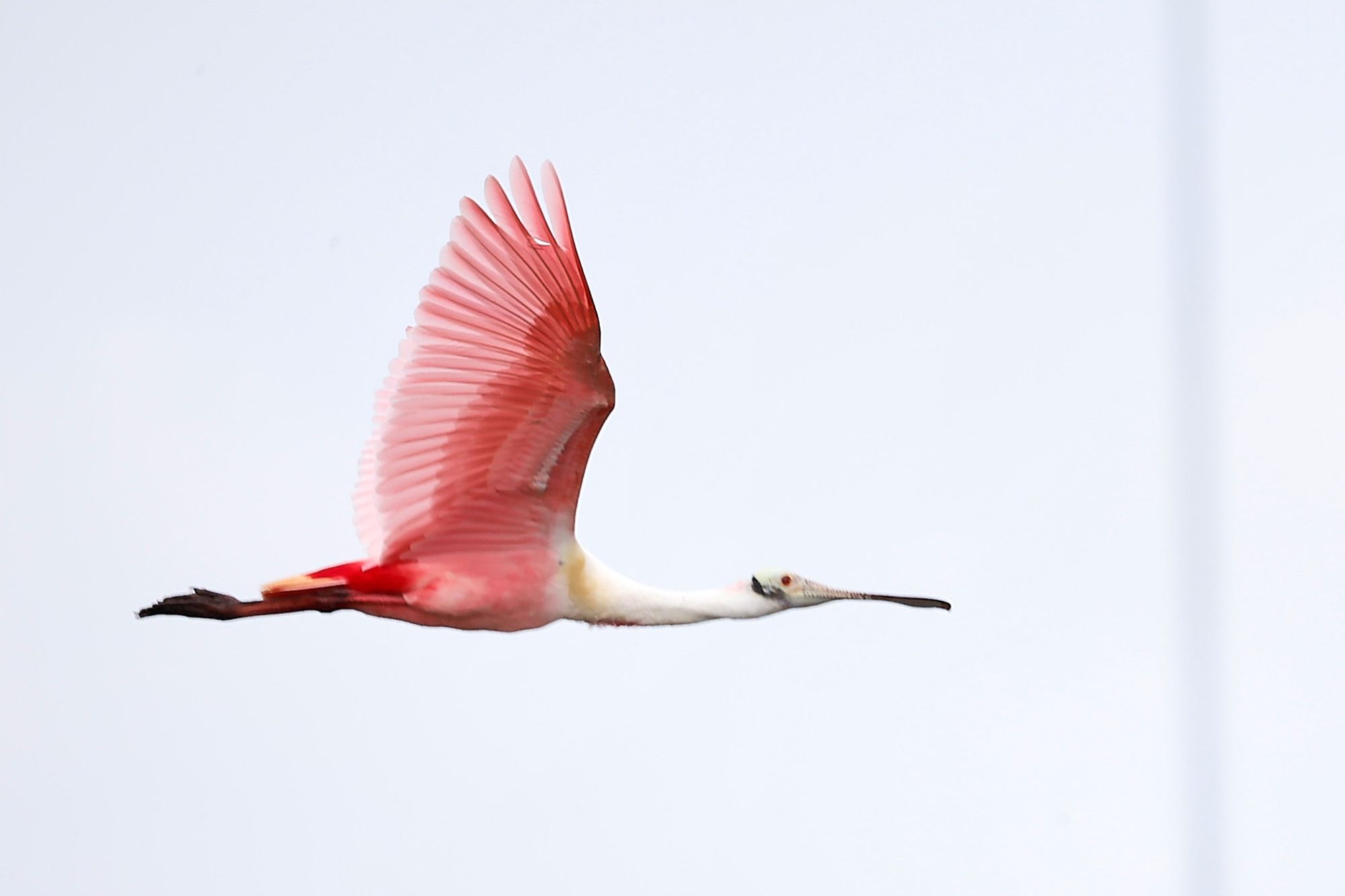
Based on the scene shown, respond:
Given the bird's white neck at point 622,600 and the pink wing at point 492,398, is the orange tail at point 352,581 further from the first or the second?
the bird's white neck at point 622,600

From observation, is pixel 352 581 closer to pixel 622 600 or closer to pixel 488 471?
pixel 488 471

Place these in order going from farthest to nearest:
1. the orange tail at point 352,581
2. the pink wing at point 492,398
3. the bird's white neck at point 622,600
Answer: the bird's white neck at point 622,600 < the orange tail at point 352,581 < the pink wing at point 492,398

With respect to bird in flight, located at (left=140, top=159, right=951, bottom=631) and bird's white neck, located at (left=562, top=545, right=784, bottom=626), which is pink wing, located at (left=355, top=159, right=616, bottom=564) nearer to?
bird in flight, located at (left=140, top=159, right=951, bottom=631)

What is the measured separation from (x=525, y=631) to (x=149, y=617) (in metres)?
1.71

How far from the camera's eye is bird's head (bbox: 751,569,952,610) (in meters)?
11.8

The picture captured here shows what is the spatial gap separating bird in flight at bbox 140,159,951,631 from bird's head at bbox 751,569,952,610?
0.07ft

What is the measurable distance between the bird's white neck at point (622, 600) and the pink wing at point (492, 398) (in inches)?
8.7

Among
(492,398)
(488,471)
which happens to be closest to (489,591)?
(488,471)

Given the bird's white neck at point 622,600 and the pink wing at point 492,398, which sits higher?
the pink wing at point 492,398

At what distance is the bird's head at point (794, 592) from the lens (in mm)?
11820

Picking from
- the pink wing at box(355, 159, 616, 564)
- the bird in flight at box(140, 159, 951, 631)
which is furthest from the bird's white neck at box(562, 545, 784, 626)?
the pink wing at box(355, 159, 616, 564)

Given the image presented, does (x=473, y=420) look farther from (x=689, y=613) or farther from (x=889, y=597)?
(x=889, y=597)

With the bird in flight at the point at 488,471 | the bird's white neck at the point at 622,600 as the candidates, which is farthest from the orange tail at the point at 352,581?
the bird's white neck at the point at 622,600

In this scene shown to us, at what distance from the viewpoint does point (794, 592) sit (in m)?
11.9
